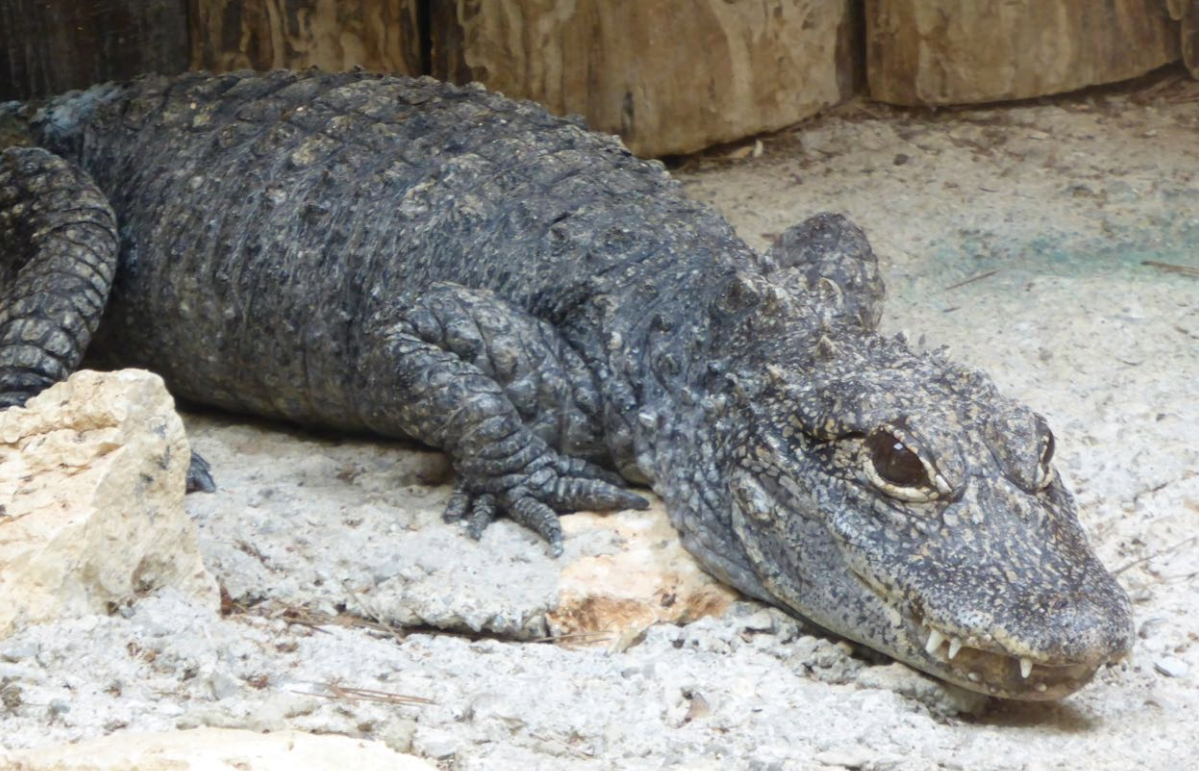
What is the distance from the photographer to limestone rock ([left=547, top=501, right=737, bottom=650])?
420cm

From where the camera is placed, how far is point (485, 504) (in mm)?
4742

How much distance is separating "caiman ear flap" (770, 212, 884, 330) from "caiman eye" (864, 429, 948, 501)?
49.3 inches

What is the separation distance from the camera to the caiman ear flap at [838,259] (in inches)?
211

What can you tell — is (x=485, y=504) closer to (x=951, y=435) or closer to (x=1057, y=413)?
(x=951, y=435)

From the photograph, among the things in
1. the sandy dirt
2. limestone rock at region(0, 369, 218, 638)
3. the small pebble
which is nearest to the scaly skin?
the sandy dirt

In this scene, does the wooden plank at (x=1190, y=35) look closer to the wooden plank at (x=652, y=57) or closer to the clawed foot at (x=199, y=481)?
the wooden plank at (x=652, y=57)

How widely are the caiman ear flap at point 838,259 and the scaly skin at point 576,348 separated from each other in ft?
0.04

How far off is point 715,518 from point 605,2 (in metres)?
2.85

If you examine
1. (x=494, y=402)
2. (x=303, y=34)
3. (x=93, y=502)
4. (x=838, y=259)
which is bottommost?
(x=494, y=402)

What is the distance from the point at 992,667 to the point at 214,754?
1.79 meters

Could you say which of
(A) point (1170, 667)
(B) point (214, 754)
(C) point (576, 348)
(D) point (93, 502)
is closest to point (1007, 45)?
(C) point (576, 348)

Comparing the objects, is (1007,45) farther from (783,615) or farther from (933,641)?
(933,641)

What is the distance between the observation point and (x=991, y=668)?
3.61 m

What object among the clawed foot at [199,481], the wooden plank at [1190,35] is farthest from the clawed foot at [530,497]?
the wooden plank at [1190,35]
